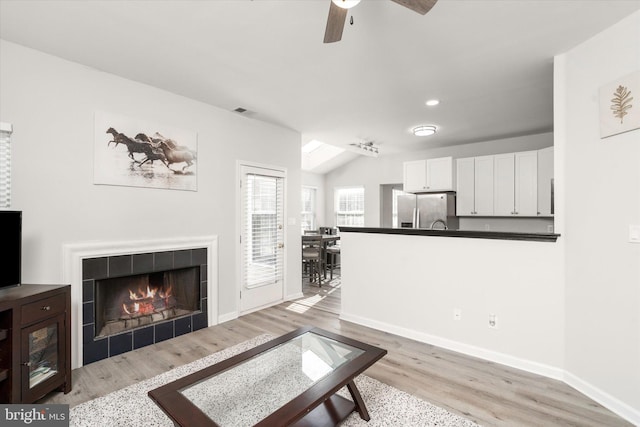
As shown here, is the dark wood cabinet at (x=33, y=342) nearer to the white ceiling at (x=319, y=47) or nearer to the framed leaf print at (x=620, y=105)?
the white ceiling at (x=319, y=47)

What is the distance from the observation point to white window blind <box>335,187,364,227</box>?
316 inches

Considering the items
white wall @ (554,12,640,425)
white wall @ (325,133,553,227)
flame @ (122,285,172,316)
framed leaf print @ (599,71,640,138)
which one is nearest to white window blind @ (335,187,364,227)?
white wall @ (325,133,553,227)

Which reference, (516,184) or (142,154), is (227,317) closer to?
(142,154)

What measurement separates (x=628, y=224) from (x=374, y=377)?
6.97ft

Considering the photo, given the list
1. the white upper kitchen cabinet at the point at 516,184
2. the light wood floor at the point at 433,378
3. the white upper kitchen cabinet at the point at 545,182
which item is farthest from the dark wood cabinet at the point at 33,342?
the white upper kitchen cabinet at the point at 545,182

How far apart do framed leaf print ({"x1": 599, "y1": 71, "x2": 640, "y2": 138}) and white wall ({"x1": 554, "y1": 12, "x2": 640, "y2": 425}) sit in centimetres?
4

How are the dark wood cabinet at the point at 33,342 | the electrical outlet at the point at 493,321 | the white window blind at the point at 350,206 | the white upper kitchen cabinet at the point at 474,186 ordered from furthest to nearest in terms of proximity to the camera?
the white window blind at the point at 350,206 → the white upper kitchen cabinet at the point at 474,186 → the electrical outlet at the point at 493,321 → the dark wood cabinet at the point at 33,342

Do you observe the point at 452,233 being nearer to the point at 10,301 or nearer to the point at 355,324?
the point at 355,324

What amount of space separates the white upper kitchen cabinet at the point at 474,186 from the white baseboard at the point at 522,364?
294 centimetres

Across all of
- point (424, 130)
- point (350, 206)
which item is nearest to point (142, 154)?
point (424, 130)

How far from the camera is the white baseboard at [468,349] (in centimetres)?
265

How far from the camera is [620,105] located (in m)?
2.18

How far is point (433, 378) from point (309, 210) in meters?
6.14

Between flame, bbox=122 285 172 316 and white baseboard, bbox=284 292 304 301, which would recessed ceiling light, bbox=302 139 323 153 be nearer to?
white baseboard, bbox=284 292 304 301
